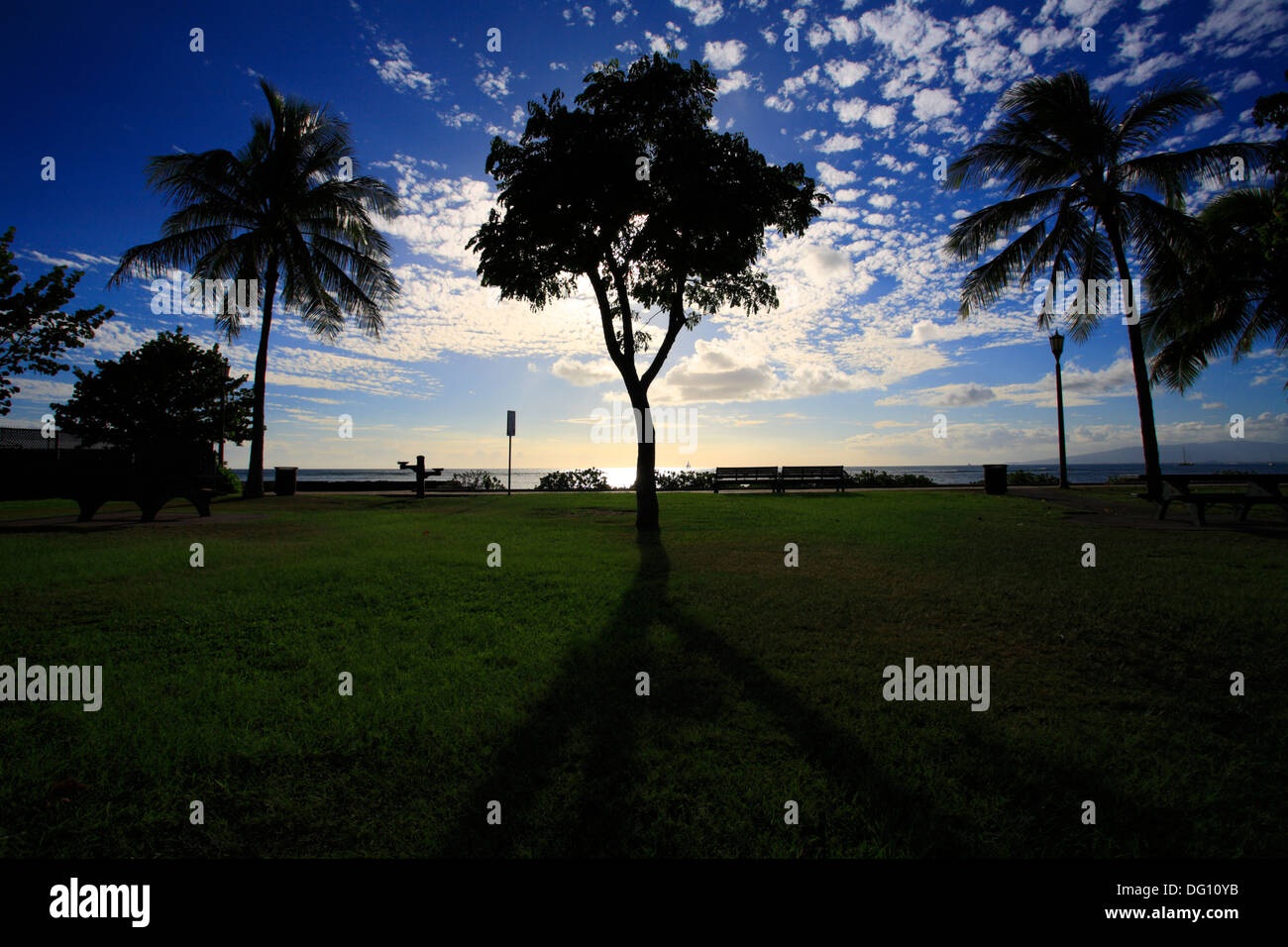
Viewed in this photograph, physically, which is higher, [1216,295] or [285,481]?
[1216,295]

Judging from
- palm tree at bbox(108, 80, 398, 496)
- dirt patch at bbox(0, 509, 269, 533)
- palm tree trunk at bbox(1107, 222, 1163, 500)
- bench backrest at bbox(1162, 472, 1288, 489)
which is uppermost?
palm tree at bbox(108, 80, 398, 496)

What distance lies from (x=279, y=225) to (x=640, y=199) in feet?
49.7

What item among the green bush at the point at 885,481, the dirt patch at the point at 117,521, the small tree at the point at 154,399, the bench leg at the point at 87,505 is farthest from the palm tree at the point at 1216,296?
the small tree at the point at 154,399

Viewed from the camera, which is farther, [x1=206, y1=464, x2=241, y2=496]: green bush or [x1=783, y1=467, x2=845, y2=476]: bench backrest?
[x1=783, y1=467, x2=845, y2=476]: bench backrest

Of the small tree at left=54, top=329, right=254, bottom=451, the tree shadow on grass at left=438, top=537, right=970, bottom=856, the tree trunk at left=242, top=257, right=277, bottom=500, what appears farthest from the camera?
the small tree at left=54, top=329, right=254, bottom=451

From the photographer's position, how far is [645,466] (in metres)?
11.4

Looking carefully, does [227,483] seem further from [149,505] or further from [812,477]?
[812,477]

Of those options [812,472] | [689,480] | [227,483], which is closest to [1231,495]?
[812,472]

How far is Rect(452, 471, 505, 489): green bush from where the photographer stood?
85.7 feet

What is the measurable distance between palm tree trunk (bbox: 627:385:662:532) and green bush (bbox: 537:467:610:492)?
1539 cm

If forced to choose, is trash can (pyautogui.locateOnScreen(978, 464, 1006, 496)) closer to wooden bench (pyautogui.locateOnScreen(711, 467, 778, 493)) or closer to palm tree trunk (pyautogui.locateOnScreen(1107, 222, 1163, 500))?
palm tree trunk (pyautogui.locateOnScreen(1107, 222, 1163, 500))

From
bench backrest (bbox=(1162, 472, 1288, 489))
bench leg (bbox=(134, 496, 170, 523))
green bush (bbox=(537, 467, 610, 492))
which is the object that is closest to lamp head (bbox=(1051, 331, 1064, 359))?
bench backrest (bbox=(1162, 472, 1288, 489))

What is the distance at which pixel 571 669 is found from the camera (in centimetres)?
391
